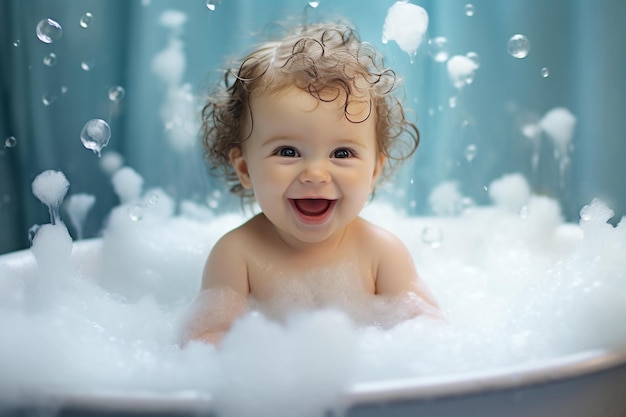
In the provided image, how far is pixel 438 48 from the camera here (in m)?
2.14

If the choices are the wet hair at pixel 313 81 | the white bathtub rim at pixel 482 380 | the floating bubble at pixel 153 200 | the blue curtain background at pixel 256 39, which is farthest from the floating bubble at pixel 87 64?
the white bathtub rim at pixel 482 380

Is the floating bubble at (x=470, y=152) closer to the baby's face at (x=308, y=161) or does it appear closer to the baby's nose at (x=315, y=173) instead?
the baby's face at (x=308, y=161)

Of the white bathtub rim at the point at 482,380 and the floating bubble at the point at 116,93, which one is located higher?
the floating bubble at the point at 116,93

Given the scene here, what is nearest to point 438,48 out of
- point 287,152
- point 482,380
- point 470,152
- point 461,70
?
point 461,70

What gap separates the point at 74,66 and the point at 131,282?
84 cm

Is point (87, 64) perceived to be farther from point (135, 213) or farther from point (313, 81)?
point (313, 81)

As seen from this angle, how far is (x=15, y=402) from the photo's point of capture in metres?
0.81

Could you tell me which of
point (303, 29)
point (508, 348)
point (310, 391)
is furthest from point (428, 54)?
point (310, 391)

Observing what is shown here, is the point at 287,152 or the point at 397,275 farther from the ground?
the point at 287,152

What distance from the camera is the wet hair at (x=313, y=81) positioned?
1244 mm

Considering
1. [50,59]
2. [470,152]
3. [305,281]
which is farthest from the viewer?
[470,152]

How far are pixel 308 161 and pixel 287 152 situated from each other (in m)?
0.04

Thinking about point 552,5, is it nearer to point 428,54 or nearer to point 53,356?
point 428,54

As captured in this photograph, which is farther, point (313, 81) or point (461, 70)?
point (461, 70)
